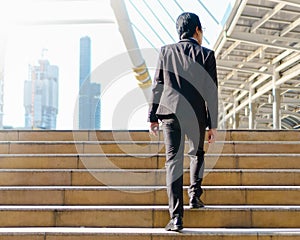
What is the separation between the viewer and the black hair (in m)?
3.25

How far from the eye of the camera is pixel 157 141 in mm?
5168

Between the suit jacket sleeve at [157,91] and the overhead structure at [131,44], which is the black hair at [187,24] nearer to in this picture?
the suit jacket sleeve at [157,91]

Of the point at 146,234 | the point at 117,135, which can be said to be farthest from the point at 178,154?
the point at 117,135

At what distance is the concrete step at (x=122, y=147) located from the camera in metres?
4.95

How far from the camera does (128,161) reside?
455 centimetres

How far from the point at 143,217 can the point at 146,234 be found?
0.33 meters

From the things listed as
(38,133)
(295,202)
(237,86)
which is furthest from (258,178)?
(237,86)

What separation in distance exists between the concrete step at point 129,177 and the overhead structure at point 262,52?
22.2 feet

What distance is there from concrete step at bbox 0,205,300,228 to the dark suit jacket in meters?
0.73

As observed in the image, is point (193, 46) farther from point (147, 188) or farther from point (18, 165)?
point (18, 165)

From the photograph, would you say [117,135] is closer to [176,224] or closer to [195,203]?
[195,203]

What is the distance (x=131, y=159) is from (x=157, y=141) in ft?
2.23

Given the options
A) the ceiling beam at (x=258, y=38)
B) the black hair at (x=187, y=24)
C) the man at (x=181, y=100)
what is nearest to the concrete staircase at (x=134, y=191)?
the man at (x=181, y=100)

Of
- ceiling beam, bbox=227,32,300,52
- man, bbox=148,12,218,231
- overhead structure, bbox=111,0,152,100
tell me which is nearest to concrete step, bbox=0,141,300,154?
man, bbox=148,12,218,231
